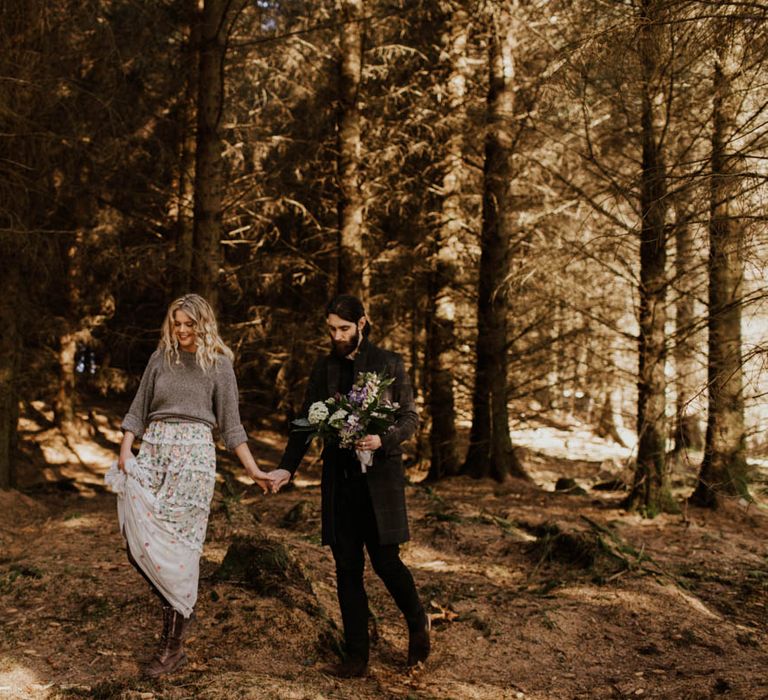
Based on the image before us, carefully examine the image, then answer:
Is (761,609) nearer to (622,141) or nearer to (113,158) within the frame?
(622,141)

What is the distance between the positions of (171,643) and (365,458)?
1.55 metres

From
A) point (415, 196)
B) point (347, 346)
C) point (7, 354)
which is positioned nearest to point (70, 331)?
point (7, 354)

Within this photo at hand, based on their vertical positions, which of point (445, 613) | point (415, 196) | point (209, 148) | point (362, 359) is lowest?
point (445, 613)

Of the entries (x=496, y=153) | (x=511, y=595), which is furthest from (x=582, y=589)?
(x=496, y=153)

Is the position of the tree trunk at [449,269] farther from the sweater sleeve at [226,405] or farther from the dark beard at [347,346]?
the sweater sleeve at [226,405]

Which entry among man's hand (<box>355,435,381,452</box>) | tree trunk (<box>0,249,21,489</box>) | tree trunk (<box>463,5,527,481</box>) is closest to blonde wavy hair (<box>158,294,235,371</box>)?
man's hand (<box>355,435,381,452</box>)

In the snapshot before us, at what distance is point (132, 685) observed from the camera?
4.02m

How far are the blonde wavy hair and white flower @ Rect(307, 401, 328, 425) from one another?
0.70 metres

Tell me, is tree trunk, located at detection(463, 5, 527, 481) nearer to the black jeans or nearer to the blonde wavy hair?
the black jeans

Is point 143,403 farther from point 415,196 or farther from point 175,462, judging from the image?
point 415,196

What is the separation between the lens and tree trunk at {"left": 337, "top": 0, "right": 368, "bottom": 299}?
39.1 feet

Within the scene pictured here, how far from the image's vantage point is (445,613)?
19.0ft

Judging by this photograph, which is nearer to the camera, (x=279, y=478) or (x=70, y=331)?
(x=279, y=478)

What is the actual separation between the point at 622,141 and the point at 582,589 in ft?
24.0
